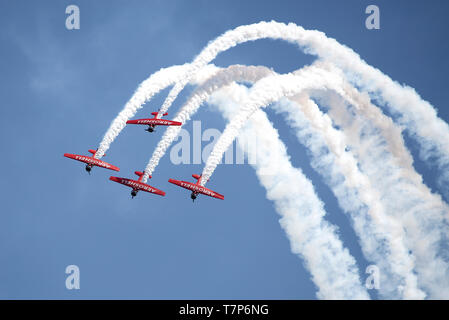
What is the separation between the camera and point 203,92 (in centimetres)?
8494

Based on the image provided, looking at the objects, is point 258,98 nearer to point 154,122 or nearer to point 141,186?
point 154,122

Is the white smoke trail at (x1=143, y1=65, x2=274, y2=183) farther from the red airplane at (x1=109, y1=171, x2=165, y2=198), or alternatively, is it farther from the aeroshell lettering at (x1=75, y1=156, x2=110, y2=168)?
the aeroshell lettering at (x1=75, y1=156, x2=110, y2=168)

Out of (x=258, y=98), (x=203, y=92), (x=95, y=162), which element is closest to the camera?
(x=258, y=98)

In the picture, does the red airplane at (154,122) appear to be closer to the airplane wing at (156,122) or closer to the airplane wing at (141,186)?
the airplane wing at (156,122)

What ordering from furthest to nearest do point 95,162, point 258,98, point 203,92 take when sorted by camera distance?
point 95,162, point 203,92, point 258,98

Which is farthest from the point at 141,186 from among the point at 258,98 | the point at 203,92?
the point at 258,98

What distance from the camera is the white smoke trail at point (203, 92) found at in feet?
277

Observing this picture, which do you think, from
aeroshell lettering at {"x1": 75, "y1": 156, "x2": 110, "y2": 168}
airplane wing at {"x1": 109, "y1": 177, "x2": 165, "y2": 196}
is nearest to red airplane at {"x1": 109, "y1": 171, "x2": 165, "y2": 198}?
airplane wing at {"x1": 109, "y1": 177, "x2": 165, "y2": 196}

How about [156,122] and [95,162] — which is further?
[95,162]

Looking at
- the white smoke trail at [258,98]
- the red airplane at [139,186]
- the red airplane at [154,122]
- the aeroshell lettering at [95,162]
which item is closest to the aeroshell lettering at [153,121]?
the red airplane at [154,122]

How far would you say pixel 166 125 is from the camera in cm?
8469

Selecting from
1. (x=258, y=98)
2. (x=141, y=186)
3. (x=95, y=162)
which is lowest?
(x=141, y=186)
